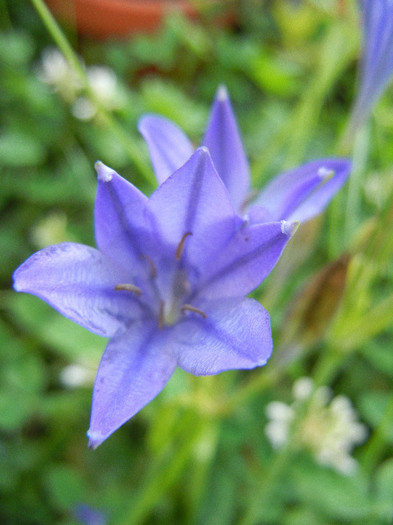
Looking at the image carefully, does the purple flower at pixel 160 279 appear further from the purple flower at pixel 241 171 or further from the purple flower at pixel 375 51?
the purple flower at pixel 375 51

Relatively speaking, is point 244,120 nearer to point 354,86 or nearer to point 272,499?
point 354,86

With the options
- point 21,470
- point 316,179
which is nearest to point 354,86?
point 316,179

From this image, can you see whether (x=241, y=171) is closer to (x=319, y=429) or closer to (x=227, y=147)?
(x=227, y=147)

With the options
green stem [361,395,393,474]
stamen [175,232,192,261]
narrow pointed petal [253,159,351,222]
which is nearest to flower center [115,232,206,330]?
stamen [175,232,192,261]

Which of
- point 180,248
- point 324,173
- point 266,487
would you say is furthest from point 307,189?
point 266,487

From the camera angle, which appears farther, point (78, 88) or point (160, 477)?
point (78, 88)

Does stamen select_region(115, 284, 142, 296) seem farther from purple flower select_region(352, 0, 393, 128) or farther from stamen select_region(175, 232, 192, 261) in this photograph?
purple flower select_region(352, 0, 393, 128)

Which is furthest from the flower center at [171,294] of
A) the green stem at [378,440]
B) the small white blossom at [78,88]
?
the small white blossom at [78,88]
